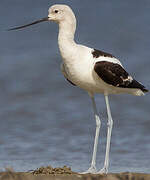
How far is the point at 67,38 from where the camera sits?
10.6 metres

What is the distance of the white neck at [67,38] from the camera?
10.5 meters

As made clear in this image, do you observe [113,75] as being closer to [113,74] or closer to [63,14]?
[113,74]

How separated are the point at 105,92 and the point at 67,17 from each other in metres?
1.45

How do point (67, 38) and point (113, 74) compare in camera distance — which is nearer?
point (67, 38)

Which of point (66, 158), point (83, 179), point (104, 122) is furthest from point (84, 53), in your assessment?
point (104, 122)

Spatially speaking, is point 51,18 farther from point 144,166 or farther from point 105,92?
point 144,166

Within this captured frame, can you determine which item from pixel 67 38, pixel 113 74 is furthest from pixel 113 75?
pixel 67 38

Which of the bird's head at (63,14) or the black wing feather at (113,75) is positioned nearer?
the black wing feather at (113,75)

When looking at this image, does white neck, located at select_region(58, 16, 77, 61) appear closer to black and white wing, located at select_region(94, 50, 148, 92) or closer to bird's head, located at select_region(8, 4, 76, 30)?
bird's head, located at select_region(8, 4, 76, 30)

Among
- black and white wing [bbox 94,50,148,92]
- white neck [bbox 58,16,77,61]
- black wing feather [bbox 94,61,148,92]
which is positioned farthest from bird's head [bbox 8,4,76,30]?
black wing feather [bbox 94,61,148,92]

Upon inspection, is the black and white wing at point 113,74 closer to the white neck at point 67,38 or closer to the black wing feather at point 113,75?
the black wing feather at point 113,75

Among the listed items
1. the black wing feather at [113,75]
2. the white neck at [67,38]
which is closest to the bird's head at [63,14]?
the white neck at [67,38]

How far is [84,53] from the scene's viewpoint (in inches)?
414

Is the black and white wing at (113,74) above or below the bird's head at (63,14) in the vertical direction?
below
